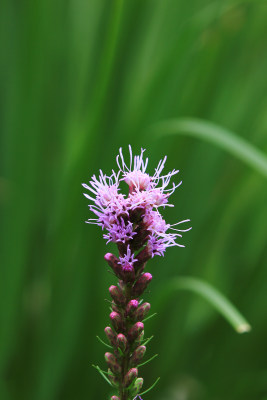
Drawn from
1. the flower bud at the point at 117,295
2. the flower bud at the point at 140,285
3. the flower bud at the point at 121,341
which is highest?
the flower bud at the point at 140,285

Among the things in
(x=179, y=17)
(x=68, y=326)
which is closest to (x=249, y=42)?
(x=179, y=17)

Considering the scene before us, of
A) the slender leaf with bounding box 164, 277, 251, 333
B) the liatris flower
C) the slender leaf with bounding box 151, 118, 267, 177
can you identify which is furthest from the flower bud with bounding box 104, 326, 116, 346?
the slender leaf with bounding box 151, 118, 267, 177

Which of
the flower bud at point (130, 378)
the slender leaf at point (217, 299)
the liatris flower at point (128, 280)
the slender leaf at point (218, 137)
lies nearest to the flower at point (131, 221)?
the liatris flower at point (128, 280)

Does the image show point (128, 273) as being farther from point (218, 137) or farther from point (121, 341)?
point (218, 137)

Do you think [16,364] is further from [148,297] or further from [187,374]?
[187,374]

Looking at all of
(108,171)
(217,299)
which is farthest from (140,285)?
(108,171)

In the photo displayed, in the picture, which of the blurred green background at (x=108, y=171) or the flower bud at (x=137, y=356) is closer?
the flower bud at (x=137, y=356)

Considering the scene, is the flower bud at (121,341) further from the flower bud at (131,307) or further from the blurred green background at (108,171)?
the blurred green background at (108,171)
